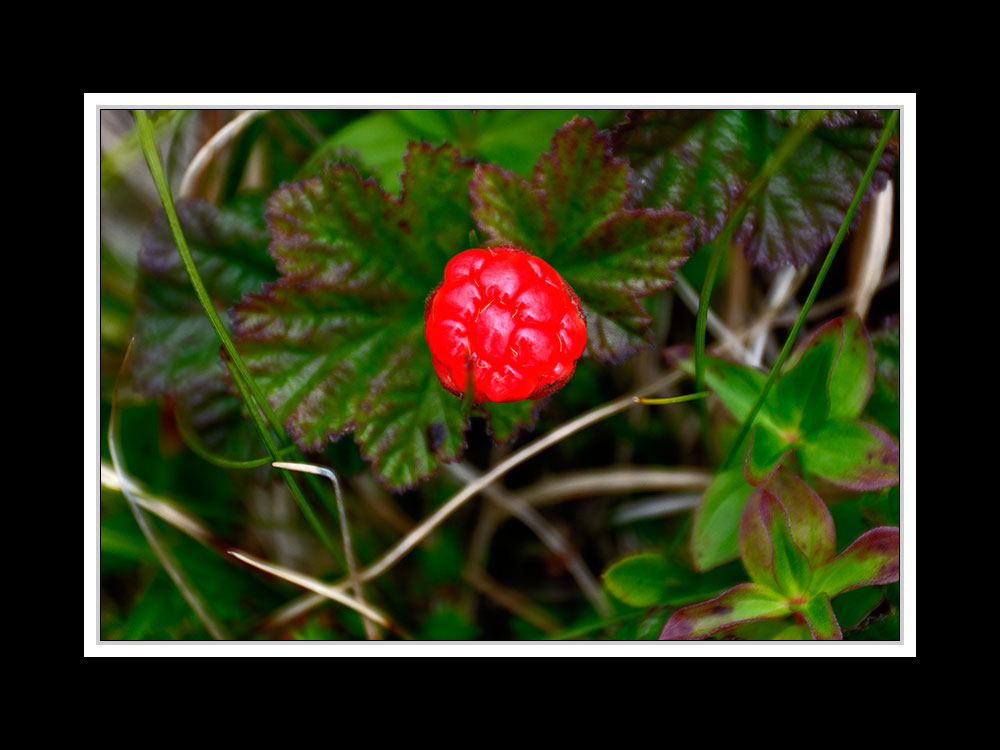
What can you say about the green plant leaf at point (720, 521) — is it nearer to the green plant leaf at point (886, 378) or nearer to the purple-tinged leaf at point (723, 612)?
the purple-tinged leaf at point (723, 612)

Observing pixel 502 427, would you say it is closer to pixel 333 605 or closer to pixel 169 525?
pixel 333 605

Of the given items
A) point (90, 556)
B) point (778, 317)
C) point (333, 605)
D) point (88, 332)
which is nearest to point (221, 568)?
point (333, 605)

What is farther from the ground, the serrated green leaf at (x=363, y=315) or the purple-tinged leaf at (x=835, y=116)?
the purple-tinged leaf at (x=835, y=116)

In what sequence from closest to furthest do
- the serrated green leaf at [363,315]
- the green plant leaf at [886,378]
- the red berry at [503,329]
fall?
the red berry at [503,329] < the serrated green leaf at [363,315] < the green plant leaf at [886,378]

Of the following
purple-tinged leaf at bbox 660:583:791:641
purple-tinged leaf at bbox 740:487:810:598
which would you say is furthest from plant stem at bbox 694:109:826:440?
purple-tinged leaf at bbox 660:583:791:641

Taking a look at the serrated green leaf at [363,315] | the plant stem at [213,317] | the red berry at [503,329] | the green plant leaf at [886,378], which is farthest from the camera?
the green plant leaf at [886,378]

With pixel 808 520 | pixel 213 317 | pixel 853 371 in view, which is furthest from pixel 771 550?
pixel 213 317

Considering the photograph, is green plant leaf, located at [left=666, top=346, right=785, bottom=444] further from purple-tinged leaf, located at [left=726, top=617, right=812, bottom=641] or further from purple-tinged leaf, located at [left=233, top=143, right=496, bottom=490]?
purple-tinged leaf, located at [left=233, top=143, right=496, bottom=490]

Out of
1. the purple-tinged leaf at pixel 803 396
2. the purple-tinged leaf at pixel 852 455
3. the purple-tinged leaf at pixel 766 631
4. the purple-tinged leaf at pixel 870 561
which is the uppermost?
the purple-tinged leaf at pixel 803 396

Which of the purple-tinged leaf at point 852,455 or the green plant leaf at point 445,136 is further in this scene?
the green plant leaf at point 445,136

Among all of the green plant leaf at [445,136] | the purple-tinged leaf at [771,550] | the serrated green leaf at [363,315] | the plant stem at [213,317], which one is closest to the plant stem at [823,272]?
the purple-tinged leaf at [771,550]
